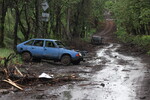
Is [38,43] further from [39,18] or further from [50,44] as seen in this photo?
[39,18]

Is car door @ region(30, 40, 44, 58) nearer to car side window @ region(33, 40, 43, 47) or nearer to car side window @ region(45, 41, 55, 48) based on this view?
car side window @ region(33, 40, 43, 47)

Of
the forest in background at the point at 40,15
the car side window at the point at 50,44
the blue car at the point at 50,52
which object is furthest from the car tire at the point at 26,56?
the forest in background at the point at 40,15

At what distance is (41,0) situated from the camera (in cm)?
2258

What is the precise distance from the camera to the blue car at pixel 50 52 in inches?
685

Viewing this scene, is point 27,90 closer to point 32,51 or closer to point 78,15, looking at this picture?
point 32,51

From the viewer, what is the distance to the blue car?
17391 millimetres

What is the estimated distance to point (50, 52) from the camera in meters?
17.4

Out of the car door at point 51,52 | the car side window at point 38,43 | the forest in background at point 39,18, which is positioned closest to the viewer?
the car door at point 51,52

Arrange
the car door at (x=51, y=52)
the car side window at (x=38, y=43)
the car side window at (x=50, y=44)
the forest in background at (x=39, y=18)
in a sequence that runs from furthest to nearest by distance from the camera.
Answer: the forest in background at (x=39, y=18) → the car side window at (x=38, y=43) → the car side window at (x=50, y=44) → the car door at (x=51, y=52)

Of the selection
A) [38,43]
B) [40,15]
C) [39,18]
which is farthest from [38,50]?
[40,15]

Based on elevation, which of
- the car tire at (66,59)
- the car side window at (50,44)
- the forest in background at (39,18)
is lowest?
the car tire at (66,59)

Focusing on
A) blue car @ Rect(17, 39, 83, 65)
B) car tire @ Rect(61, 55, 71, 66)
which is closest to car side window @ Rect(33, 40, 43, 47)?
blue car @ Rect(17, 39, 83, 65)

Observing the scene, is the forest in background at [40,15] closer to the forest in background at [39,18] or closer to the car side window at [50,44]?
the forest in background at [39,18]

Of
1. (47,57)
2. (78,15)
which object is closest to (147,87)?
(47,57)
